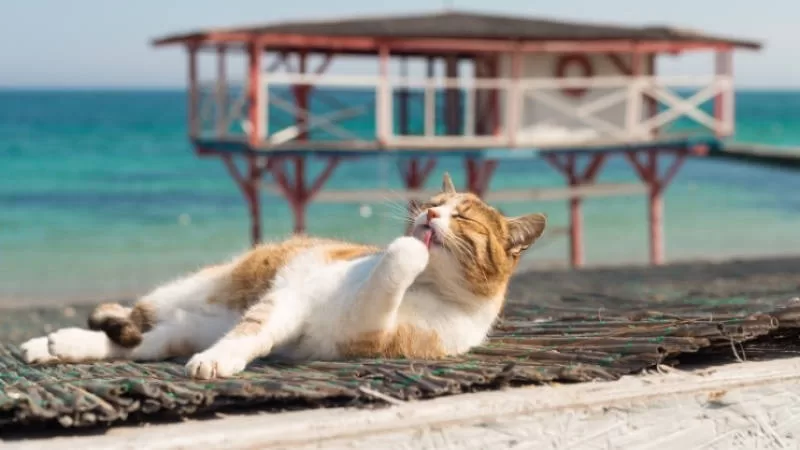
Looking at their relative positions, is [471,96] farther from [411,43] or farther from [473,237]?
[473,237]

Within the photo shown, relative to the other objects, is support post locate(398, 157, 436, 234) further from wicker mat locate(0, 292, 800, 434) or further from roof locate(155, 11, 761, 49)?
wicker mat locate(0, 292, 800, 434)

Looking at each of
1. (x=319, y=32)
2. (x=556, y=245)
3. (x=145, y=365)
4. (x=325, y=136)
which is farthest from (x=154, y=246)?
Result: (x=145, y=365)

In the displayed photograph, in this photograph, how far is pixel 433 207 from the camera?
3996 millimetres

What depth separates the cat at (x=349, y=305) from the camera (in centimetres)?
363

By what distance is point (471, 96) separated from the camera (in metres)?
19.0

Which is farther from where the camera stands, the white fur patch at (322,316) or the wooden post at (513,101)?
the wooden post at (513,101)

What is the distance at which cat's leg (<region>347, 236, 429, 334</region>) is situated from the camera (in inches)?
140

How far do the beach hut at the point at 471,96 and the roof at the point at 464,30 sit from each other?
33 millimetres

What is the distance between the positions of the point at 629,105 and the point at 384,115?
4536 millimetres

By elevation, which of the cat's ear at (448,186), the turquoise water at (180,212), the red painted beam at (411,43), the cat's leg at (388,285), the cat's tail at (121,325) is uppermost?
the red painted beam at (411,43)

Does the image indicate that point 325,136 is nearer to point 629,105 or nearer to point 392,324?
point 629,105

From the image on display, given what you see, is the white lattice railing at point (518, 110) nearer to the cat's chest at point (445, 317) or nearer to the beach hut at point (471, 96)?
the beach hut at point (471, 96)

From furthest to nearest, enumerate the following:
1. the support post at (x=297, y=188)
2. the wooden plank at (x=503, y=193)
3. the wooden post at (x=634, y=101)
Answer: the wooden post at (x=634, y=101) → the support post at (x=297, y=188) → the wooden plank at (x=503, y=193)

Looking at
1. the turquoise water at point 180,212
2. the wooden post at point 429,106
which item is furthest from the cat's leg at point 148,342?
the turquoise water at point 180,212
